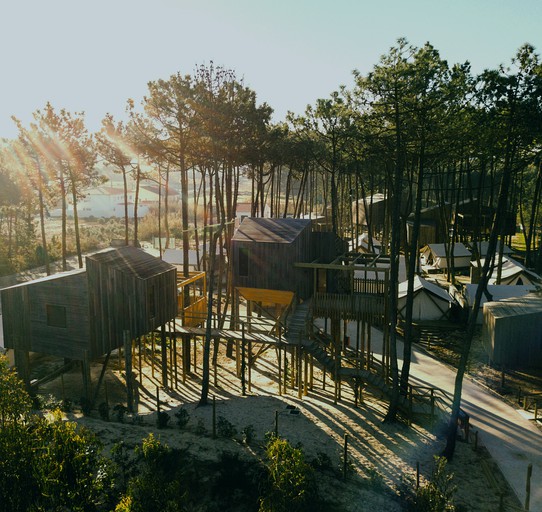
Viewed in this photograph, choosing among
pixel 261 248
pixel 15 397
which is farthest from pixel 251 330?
pixel 15 397

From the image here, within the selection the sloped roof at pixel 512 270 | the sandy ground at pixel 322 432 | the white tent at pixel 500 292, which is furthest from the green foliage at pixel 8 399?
the sloped roof at pixel 512 270

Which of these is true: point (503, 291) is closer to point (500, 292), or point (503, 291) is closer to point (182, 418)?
point (500, 292)

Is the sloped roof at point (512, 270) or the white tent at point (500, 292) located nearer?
the white tent at point (500, 292)

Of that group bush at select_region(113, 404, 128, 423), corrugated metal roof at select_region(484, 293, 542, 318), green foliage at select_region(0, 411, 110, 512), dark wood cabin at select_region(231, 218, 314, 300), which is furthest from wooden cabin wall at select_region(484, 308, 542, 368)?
green foliage at select_region(0, 411, 110, 512)

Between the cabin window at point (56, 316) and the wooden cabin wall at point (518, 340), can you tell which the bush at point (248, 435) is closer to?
the cabin window at point (56, 316)

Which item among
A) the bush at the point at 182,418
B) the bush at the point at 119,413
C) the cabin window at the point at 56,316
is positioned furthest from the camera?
the cabin window at the point at 56,316

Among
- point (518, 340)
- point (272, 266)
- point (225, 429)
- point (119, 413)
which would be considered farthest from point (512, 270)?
point (119, 413)

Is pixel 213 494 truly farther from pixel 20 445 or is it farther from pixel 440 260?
pixel 440 260
